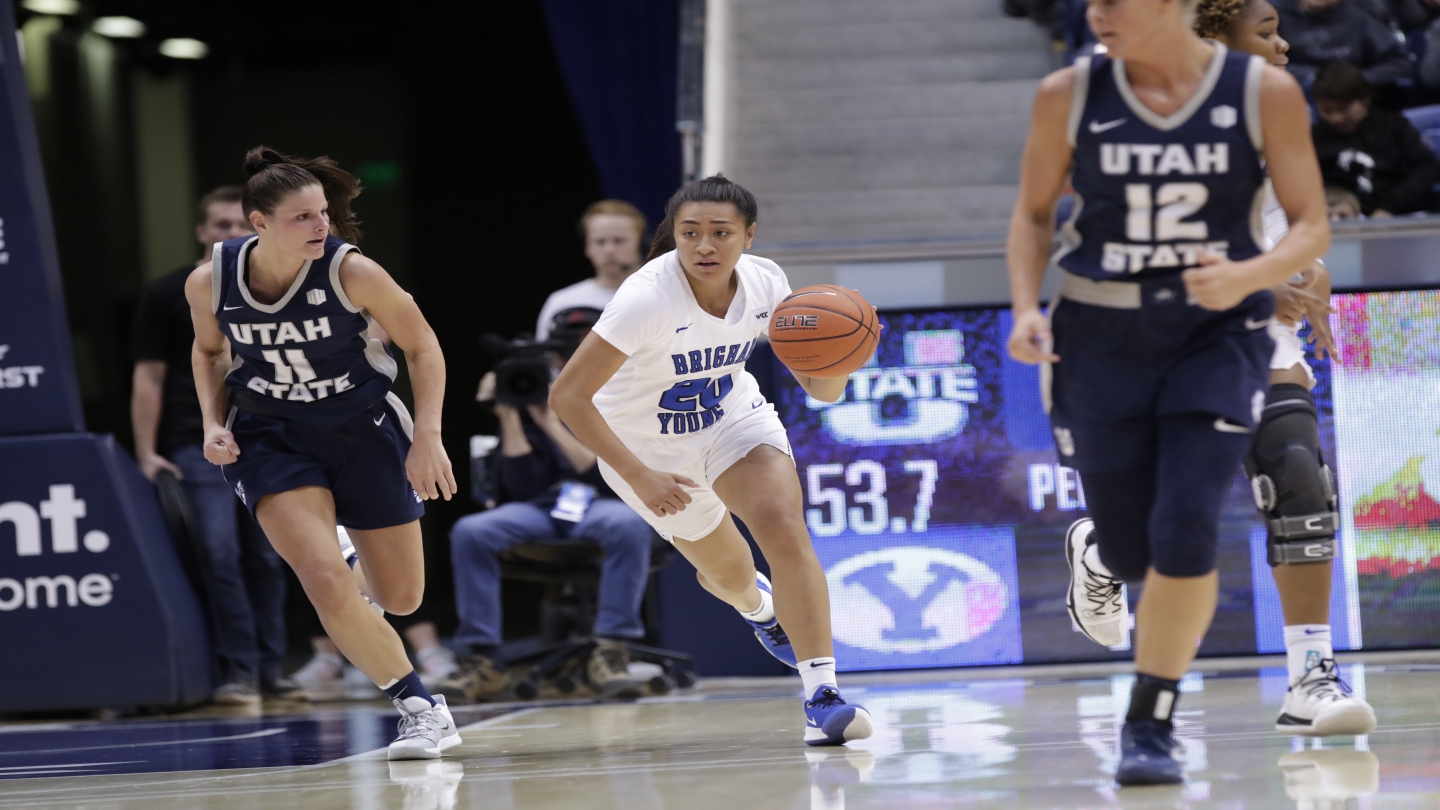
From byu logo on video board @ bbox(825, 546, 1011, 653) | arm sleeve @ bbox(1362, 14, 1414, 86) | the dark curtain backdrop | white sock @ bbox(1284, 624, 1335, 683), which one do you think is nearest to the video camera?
byu logo on video board @ bbox(825, 546, 1011, 653)

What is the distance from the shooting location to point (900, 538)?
6066 millimetres

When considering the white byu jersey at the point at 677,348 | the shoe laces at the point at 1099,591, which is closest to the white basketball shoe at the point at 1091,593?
the shoe laces at the point at 1099,591

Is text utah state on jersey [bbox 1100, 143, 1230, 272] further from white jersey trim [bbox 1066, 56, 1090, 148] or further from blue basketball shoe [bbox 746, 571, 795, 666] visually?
blue basketball shoe [bbox 746, 571, 795, 666]

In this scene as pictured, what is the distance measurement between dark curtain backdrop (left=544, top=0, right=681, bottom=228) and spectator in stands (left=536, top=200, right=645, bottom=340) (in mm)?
3407

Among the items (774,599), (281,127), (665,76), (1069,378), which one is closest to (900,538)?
(774,599)

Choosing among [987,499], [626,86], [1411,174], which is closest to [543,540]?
[987,499]

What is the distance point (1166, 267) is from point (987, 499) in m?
3.10

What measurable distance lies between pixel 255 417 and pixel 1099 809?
8.42 ft

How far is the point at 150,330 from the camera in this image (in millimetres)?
6648

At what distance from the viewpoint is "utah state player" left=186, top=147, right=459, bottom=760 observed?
409 cm

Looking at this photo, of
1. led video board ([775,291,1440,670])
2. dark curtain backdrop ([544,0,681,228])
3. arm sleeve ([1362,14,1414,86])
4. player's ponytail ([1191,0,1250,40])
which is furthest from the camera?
dark curtain backdrop ([544,0,681,228])

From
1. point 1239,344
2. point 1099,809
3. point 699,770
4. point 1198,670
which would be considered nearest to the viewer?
point 1099,809

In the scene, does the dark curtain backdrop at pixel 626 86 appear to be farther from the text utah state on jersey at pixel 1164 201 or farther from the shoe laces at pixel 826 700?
the text utah state on jersey at pixel 1164 201

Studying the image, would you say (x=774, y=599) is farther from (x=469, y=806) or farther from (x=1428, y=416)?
(x=1428, y=416)
